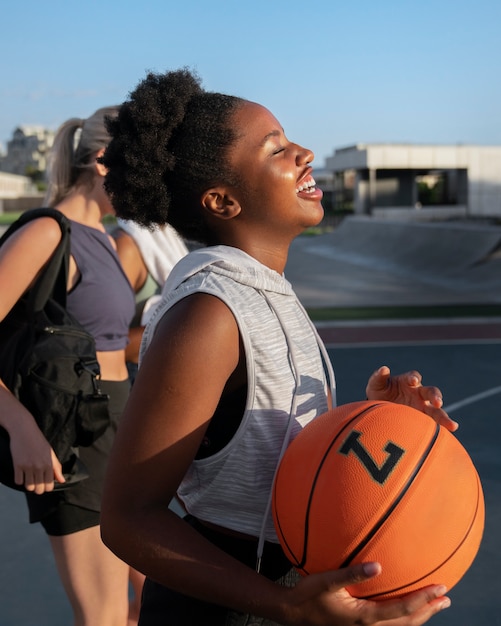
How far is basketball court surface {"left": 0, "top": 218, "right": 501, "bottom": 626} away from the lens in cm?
418

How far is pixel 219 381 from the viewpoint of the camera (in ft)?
5.30

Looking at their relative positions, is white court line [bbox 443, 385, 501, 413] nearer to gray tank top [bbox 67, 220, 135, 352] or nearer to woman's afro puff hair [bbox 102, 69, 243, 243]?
gray tank top [bbox 67, 220, 135, 352]

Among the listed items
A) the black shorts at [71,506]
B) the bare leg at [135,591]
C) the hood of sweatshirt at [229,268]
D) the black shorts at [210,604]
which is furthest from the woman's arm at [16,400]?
the bare leg at [135,591]

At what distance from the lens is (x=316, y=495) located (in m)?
1.61

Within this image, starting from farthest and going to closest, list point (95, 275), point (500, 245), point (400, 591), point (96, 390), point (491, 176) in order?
point (491, 176) → point (500, 245) → point (95, 275) → point (96, 390) → point (400, 591)

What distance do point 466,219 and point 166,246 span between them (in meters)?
32.1

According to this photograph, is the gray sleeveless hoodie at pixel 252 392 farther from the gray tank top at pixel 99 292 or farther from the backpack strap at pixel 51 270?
the gray tank top at pixel 99 292

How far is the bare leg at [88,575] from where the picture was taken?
285cm

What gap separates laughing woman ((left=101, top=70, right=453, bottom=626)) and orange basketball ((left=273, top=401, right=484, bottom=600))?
8 cm

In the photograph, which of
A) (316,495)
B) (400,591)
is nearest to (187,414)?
(316,495)

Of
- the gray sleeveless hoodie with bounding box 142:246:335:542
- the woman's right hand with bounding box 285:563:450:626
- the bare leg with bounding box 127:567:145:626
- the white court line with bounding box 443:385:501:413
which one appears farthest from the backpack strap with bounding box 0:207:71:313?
the white court line with bounding box 443:385:501:413

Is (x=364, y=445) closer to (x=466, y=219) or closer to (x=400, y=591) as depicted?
(x=400, y=591)

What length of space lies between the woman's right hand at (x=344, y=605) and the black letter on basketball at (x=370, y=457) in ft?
0.78

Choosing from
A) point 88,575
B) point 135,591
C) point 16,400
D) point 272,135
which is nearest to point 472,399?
point 135,591
